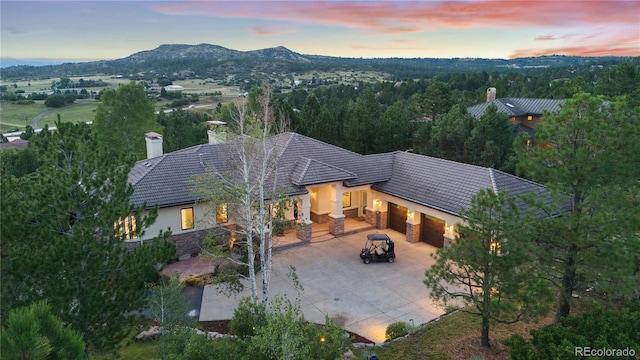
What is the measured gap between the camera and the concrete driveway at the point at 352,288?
15242 mm

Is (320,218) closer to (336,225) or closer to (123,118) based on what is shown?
(336,225)

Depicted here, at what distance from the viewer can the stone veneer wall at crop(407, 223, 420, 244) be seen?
2214 cm

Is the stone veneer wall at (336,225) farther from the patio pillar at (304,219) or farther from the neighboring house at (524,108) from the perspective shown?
the neighboring house at (524,108)

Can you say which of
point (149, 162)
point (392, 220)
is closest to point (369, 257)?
point (392, 220)

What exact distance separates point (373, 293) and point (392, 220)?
7.86 meters

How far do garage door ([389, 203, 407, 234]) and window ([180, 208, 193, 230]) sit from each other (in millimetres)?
11089

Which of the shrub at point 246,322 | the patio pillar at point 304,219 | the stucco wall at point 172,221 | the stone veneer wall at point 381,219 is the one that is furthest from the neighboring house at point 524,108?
the shrub at point 246,322

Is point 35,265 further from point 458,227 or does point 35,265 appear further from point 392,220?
point 392,220

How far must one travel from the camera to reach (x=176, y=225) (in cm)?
2020

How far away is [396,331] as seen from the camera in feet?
44.3

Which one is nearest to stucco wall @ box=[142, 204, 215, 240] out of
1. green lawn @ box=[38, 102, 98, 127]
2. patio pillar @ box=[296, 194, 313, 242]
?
patio pillar @ box=[296, 194, 313, 242]

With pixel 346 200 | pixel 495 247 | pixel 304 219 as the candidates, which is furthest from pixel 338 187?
pixel 495 247

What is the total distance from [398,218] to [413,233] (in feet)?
6.05

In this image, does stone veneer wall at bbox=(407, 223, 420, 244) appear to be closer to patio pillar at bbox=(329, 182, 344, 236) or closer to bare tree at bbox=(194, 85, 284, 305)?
patio pillar at bbox=(329, 182, 344, 236)
